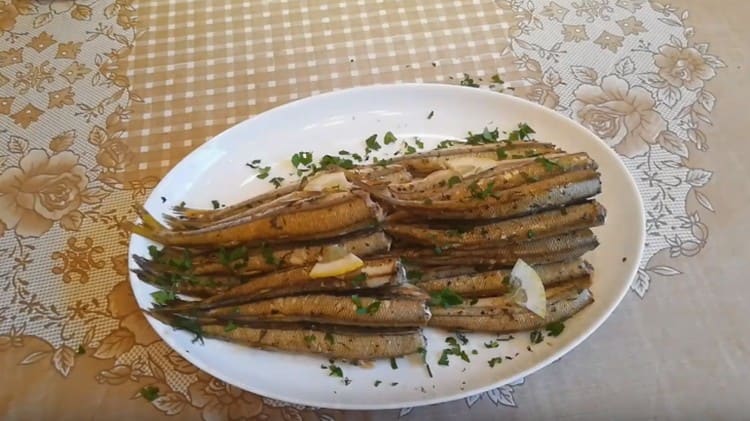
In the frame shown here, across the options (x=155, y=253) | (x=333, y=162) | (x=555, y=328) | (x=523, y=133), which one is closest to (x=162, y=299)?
(x=155, y=253)

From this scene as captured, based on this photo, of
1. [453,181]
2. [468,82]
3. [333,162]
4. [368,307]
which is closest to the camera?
[368,307]

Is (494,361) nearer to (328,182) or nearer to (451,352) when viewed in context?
(451,352)

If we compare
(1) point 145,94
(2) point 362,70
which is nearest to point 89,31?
(1) point 145,94

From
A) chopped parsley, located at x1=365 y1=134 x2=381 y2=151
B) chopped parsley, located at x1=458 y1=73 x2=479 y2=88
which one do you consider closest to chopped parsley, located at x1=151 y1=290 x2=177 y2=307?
chopped parsley, located at x1=365 y1=134 x2=381 y2=151

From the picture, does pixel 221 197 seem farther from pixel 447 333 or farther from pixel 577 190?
pixel 577 190

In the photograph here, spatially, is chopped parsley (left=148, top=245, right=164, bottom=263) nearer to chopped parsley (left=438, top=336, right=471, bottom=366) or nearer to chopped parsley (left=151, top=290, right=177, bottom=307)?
chopped parsley (left=151, top=290, right=177, bottom=307)

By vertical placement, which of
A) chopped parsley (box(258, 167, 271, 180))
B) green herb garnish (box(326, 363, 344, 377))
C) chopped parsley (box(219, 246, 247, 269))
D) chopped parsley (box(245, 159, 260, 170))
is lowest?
green herb garnish (box(326, 363, 344, 377))
